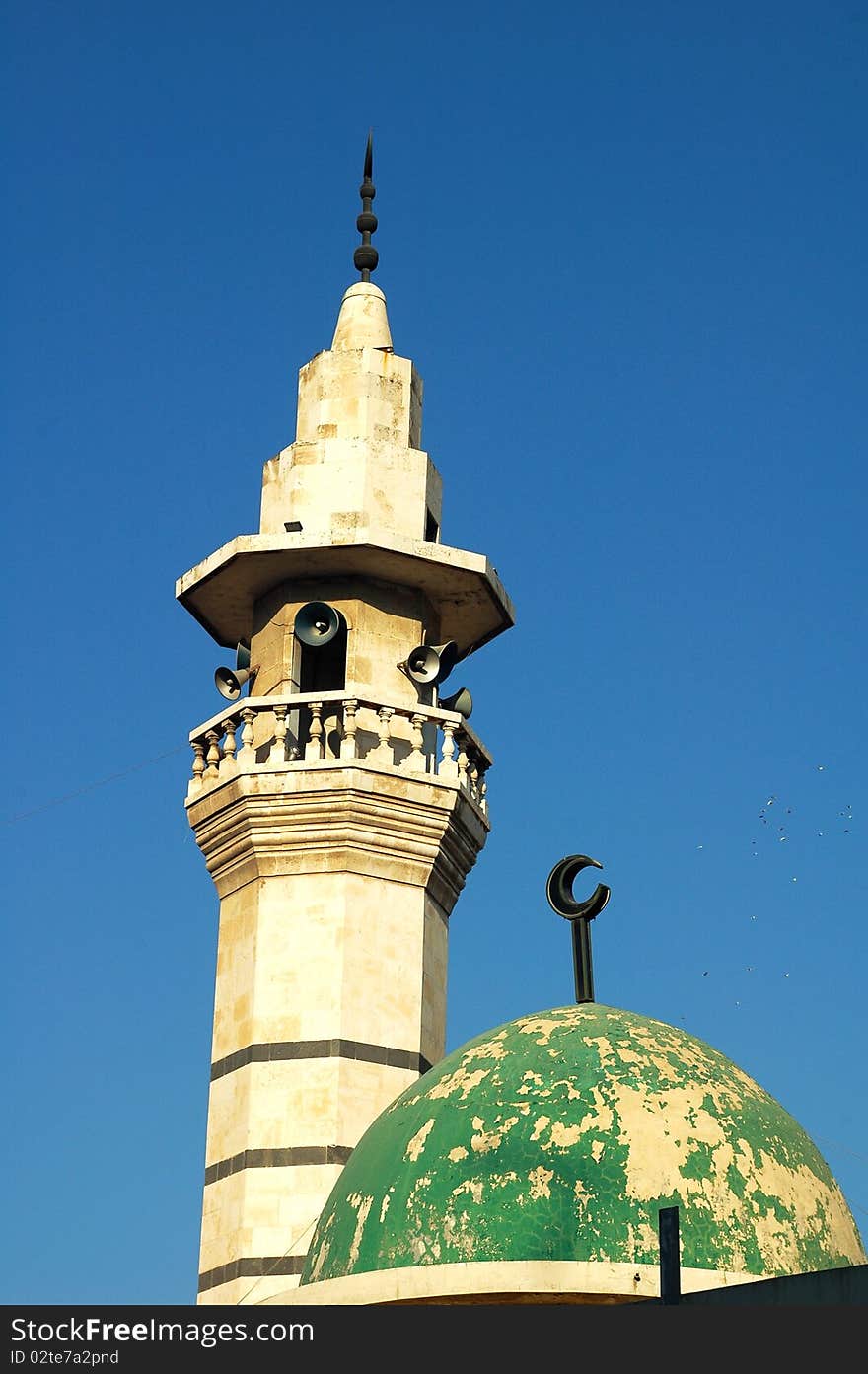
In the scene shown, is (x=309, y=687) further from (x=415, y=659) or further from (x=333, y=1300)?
(x=333, y=1300)

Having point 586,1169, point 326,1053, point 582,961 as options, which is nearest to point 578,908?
point 582,961

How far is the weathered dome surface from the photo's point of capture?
37.5 ft

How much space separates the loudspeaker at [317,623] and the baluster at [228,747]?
1.07m

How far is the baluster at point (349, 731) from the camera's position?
20266 mm

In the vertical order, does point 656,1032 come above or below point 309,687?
below

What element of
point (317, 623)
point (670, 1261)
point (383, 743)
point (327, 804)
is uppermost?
point (317, 623)

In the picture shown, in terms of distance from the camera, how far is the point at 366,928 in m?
20.0

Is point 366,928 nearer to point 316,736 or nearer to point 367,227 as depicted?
point 316,736

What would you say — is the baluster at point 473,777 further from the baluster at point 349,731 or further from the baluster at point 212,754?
the baluster at point 212,754

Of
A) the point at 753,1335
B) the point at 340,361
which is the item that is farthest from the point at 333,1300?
the point at 340,361

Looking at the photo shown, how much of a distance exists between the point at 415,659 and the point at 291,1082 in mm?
4360

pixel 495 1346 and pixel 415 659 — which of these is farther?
pixel 415 659

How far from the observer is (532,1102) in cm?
1199

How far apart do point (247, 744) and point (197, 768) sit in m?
0.75
